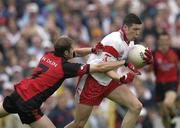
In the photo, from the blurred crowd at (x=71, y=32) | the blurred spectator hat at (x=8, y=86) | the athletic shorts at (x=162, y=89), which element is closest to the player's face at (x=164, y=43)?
the blurred crowd at (x=71, y=32)

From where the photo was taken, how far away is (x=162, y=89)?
17266 mm

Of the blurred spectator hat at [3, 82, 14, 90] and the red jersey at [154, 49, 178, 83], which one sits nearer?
the red jersey at [154, 49, 178, 83]

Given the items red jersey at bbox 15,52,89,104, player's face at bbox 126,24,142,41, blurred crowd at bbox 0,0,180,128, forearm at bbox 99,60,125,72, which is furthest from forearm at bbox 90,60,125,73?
blurred crowd at bbox 0,0,180,128

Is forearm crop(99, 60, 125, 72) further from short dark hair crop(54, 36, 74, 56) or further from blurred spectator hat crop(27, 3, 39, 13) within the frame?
blurred spectator hat crop(27, 3, 39, 13)

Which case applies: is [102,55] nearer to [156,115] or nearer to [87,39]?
[156,115]

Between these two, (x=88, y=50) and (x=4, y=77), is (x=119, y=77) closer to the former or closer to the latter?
(x=88, y=50)

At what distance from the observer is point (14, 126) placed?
15.8 m

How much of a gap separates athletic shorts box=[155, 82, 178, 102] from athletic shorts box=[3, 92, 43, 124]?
15.2 ft

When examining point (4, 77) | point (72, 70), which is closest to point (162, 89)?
point (4, 77)

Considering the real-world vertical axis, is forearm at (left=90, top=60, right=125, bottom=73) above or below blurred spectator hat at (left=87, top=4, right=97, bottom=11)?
above

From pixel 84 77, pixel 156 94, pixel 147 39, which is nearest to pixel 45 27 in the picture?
pixel 147 39

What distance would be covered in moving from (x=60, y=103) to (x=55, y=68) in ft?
14.1

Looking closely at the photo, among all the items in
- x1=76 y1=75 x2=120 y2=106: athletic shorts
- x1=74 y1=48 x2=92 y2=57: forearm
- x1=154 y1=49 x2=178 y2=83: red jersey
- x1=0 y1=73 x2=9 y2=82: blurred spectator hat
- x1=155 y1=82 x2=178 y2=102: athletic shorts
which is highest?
x1=74 y1=48 x2=92 y2=57: forearm

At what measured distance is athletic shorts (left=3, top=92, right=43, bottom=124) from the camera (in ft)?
42.7
